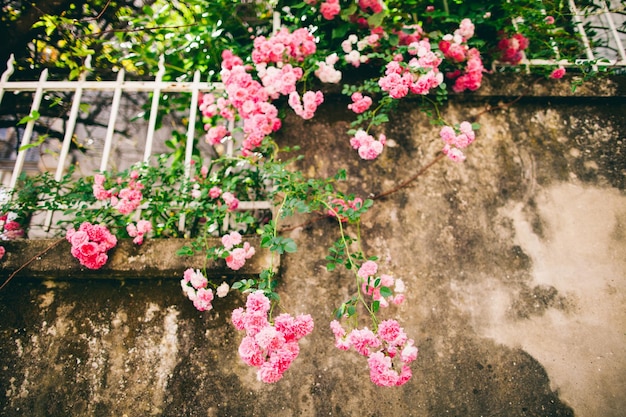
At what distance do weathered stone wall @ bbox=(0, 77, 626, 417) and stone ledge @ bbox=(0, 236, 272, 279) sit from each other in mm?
23

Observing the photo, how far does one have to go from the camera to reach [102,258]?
1.75m

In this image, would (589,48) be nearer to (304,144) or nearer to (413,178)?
(413,178)

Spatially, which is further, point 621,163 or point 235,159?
point 621,163

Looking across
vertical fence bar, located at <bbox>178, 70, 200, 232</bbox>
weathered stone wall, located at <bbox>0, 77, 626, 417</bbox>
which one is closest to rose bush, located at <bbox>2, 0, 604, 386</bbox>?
vertical fence bar, located at <bbox>178, 70, 200, 232</bbox>

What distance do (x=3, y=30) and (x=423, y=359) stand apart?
368cm

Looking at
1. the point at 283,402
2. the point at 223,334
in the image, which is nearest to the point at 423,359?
the point at 283,402

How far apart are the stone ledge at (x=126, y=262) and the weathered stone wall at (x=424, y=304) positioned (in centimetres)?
2

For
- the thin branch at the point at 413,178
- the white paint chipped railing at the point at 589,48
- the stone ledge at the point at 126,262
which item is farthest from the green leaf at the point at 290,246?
the white paint chipped railing at the point at 589,48

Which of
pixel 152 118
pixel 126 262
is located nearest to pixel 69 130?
pixel 152 118

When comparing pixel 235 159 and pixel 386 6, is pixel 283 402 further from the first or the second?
pixel 386 6

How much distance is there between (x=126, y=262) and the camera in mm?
1801

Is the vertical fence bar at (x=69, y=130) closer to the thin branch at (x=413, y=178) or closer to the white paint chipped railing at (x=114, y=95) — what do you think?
the white paint chipped railing at (x=114, y=95)

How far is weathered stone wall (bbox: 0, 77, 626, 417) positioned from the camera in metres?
1.69

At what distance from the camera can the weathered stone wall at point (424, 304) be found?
1.69m
